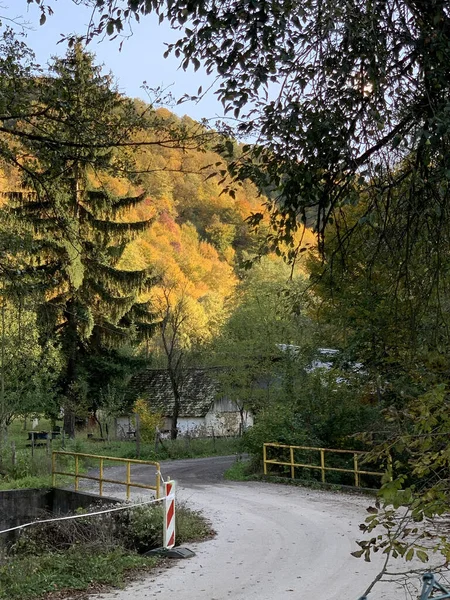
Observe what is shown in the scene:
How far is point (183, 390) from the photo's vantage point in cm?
5347

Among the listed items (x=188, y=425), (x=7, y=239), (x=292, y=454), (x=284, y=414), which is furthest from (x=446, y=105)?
(x=188, y=425)

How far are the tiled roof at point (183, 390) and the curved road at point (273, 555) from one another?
3003cm

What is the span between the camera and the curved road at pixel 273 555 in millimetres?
10352

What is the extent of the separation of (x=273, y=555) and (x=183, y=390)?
1610 inches

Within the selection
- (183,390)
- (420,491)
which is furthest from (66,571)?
(183,390)

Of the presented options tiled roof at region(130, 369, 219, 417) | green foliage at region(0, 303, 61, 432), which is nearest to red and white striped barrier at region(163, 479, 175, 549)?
green foliage at region(0, 303, 61, 432)

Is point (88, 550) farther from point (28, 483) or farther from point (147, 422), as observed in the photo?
point (147, 422)

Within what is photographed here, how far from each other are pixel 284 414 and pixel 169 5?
20.2 meters

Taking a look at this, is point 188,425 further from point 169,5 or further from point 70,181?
point 169,5

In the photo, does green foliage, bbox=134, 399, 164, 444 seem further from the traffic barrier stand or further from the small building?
the traffic barrier stand

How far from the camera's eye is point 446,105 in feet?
18.2

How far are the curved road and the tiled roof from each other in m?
30.0

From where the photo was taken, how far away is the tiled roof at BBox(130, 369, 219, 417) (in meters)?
51.1

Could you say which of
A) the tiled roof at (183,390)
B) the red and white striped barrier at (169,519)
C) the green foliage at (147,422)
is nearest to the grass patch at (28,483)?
the red and white striped barrier at (169,519)
